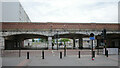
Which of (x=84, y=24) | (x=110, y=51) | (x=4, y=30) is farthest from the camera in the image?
(x=84, y=24)

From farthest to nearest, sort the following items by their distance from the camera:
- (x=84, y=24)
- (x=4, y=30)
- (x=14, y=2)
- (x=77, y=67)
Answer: (x=14, y=2)
(x=84, y=24)
(x=4, y=30)
(x=77, y=67)

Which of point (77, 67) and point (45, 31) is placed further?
point (45, 31)

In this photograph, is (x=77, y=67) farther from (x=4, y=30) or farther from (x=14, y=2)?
(x=14, y=2)

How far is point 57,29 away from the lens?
102 feet

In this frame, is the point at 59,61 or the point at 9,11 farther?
the point at 9,11

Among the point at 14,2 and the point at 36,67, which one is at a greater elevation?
the point at 14,2

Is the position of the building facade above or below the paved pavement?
above

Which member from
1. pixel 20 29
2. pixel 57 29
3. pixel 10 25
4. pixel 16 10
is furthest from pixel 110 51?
pixel 16 10

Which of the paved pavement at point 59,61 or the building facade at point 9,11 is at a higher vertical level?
the building facade at point 9,11

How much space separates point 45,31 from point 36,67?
21746mm

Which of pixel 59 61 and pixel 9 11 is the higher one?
pixel 9 11

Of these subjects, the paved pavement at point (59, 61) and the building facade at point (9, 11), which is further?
the building facade at point (9, 11)

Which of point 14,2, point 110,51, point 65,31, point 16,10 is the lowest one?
point 110,51

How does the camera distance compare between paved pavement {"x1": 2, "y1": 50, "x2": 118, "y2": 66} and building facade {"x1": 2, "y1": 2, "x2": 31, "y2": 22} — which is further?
building facade {"x1": 2, "y1": 2, "x2": 31, "y2": 22}
